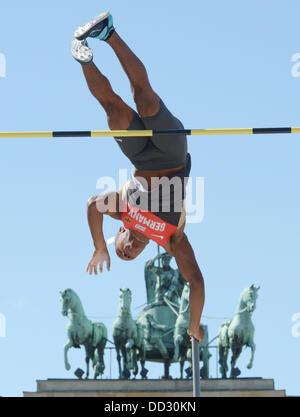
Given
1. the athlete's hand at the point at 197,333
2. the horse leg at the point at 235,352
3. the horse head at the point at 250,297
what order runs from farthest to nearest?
the horse leg at the point at 235,352
the horse head at the point at 250,297
the athlete's hand at the point at 197,333

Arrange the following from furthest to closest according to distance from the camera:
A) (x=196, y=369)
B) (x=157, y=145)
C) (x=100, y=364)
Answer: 1. (x=100, y=364)
2. (x=196, y=369)
3. (x=157, y=145)

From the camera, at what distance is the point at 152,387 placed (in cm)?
4169

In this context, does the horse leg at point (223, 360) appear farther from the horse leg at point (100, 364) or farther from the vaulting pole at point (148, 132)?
the vaulting pole at point (148, 132)

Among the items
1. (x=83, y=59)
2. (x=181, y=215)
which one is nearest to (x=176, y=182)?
(x=181, y=215)

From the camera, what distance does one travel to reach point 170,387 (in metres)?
41.6

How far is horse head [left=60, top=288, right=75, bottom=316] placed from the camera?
130 feet

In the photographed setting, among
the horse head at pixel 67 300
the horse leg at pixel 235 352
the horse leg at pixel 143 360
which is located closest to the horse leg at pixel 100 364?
the horse leg at pixel 143 360

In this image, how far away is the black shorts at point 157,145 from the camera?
43.8 feet

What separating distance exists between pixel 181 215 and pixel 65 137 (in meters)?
1.61

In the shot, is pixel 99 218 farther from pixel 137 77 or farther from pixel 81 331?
pixel 81 331

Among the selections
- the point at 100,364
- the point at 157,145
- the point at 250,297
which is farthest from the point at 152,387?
the point at 157,145

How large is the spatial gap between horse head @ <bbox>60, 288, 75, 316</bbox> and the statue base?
10.7 ft

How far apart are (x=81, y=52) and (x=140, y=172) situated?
1.66 metres

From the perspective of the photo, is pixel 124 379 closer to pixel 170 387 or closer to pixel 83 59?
pixel 170 387
